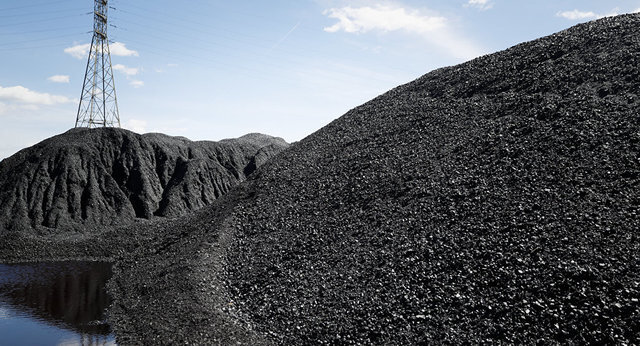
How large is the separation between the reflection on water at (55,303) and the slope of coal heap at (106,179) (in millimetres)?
11831

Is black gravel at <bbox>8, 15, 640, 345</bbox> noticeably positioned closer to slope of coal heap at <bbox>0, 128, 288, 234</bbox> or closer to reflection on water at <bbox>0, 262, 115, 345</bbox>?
reflection on water at <bbox>0, 262, 115, 345</bbox>

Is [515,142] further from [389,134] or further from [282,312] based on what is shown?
[282,312]

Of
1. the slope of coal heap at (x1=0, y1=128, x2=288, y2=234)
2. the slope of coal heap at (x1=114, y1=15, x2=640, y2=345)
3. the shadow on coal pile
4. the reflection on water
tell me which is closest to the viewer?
the slope of coal heap at (x1=114, y1=15, x2=640, y2=345)

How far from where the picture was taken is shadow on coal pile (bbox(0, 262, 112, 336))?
21547 mm

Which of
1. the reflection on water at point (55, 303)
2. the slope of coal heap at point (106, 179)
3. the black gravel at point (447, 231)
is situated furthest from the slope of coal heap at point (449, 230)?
the slope of coal heap at point (106, 179)

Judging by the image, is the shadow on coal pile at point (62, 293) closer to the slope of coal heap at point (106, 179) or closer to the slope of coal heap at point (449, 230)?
the slope of coal heap at point (449, 230)

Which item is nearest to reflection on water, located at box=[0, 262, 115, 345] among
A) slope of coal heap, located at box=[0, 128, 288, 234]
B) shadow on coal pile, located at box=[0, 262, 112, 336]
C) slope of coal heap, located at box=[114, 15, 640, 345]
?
shadow on coal pile, located at box=[0, 262, 112, 336]

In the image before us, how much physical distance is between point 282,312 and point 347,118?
22963 mm

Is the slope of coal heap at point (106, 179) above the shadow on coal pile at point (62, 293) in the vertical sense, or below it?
above

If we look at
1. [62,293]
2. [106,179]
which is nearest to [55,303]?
[62,293]

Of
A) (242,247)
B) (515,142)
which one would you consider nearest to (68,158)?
(242,247)

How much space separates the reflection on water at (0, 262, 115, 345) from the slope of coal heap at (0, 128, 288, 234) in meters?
11.8

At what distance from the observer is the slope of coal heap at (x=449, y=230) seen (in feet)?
46.8

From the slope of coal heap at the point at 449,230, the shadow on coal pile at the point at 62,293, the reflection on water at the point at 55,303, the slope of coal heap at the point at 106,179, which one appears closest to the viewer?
the slope of coal heap at the point at 449,230
